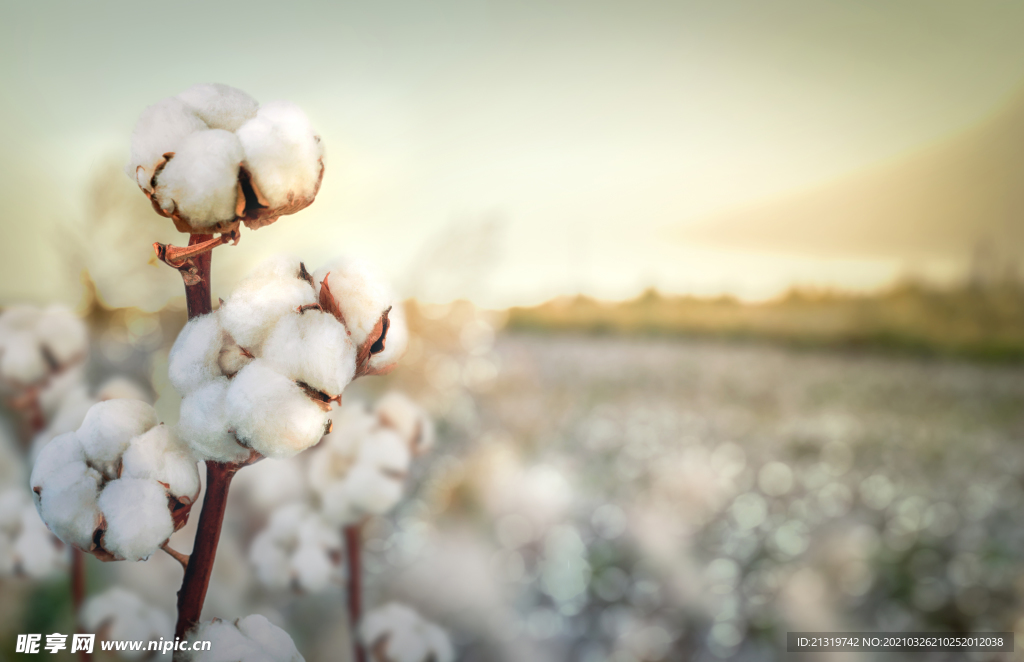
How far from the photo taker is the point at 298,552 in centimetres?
21

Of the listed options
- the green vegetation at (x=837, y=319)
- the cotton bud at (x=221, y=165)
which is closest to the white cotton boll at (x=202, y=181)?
the cotton bud at (x=221, y=165)

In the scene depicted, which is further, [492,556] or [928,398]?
[928,398]

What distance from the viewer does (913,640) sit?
2.37 ft

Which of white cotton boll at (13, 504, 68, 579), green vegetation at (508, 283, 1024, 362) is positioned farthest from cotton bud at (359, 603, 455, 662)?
green vegetation at (508, 283, 1024, 362)

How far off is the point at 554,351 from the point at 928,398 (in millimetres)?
910

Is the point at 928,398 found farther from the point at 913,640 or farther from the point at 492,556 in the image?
the point at 492,556

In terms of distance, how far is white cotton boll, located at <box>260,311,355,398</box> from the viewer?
0.09m

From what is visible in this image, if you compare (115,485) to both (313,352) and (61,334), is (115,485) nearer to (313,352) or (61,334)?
(313,352)

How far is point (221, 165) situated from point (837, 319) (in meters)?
1.52

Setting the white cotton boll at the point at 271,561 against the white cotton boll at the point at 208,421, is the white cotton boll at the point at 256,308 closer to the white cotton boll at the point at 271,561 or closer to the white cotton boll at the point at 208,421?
the white cotton boll at the point at 208,421

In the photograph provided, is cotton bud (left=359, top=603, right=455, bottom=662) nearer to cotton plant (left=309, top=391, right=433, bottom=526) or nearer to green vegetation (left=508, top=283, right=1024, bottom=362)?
cotton plant (left=309, top=391, right=433, bottom=526)

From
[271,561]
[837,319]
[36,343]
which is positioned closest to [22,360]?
[36,343]

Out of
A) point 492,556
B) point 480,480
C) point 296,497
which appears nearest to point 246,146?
point 296,497

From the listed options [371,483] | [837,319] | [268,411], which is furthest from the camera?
[837,319]
